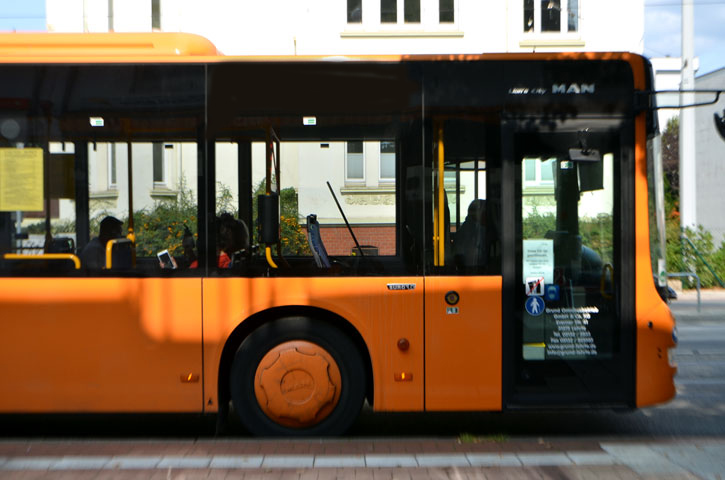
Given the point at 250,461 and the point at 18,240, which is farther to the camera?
the point at 18,240

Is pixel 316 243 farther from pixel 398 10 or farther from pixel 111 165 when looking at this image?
pixel 398 10

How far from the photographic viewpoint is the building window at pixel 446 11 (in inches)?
858

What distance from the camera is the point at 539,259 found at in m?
5.91

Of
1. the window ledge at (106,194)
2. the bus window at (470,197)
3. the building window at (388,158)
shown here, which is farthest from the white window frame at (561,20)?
the window ledge at (106,194)

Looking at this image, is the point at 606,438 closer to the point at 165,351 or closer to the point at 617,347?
the point at 617,347

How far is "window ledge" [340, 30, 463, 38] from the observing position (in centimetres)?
2167

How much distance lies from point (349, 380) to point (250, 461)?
1052mm

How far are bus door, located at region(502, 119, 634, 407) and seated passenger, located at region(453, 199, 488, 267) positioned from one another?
20 cm

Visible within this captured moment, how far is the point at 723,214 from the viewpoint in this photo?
32.6 m

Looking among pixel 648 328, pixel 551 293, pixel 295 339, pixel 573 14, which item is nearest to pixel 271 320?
pixel 295 339

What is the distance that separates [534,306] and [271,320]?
2011 millimetres

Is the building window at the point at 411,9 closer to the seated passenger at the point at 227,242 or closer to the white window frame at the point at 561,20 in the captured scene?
the white window frame at the point at 561,20

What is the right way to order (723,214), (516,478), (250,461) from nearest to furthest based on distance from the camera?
(516,478) → (250,461) → (723,214)

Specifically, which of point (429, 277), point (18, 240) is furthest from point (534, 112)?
point (18, 240)
